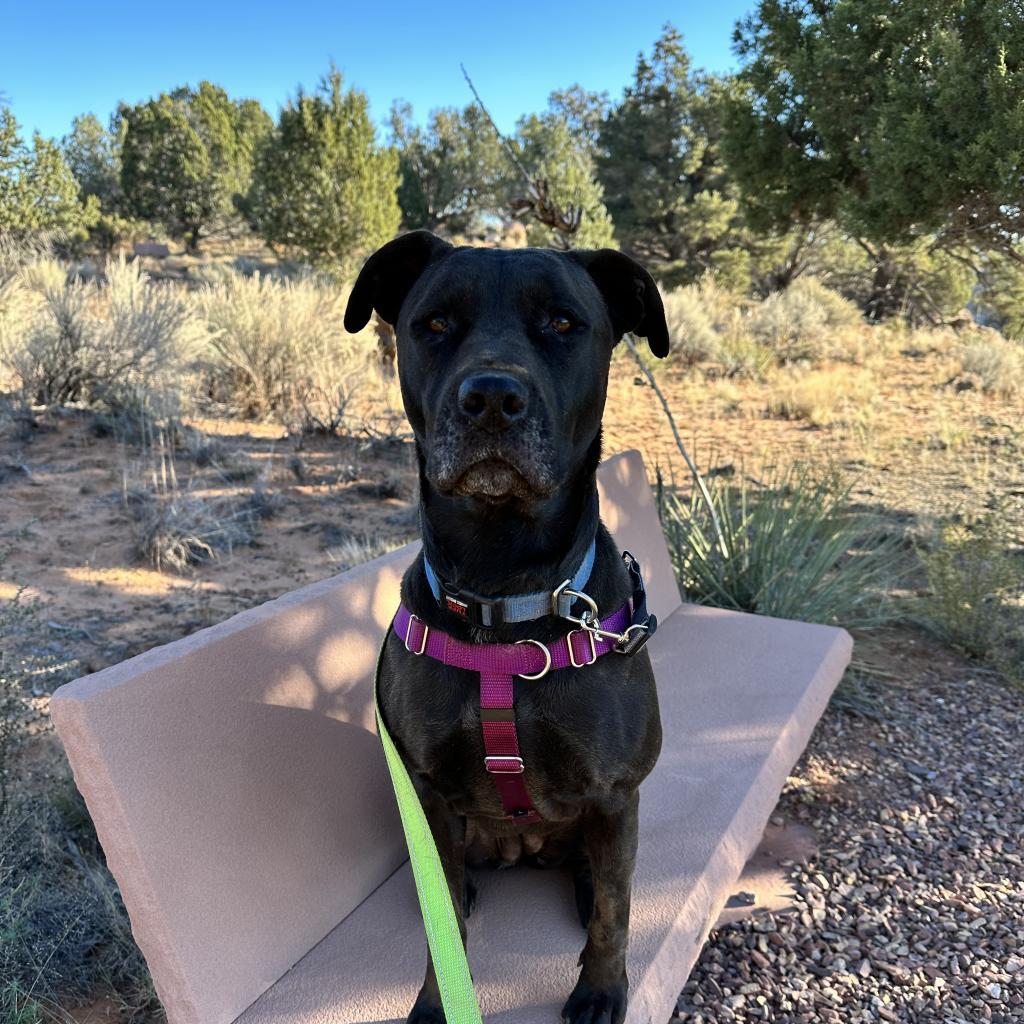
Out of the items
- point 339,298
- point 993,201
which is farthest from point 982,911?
point 339,298

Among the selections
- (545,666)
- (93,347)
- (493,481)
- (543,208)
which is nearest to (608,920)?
(545,666)

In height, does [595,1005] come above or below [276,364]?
below

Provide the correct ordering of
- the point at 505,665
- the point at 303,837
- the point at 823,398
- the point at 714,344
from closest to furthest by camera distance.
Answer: the point at 505,665 < the point at 303,837 < the point at 823,398 < the point at 714,344

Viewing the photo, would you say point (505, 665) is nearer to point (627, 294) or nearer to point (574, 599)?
point (574, 599)

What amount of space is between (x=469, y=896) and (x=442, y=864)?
1.21 ft

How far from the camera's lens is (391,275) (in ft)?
7.07

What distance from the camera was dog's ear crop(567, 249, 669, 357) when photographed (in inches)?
81.6

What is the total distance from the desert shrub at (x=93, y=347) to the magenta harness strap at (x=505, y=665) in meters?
7.85

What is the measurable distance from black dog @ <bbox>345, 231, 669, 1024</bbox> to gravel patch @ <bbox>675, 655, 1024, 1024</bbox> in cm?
85

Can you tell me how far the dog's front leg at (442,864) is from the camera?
184cm

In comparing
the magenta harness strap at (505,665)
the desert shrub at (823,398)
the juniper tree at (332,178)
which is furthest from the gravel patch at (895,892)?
the juniper tree at (332,178)

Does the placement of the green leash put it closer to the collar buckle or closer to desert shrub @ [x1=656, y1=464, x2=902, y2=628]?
the collar buckle

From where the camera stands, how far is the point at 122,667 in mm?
1718

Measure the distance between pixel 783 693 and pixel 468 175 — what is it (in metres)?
34.8
